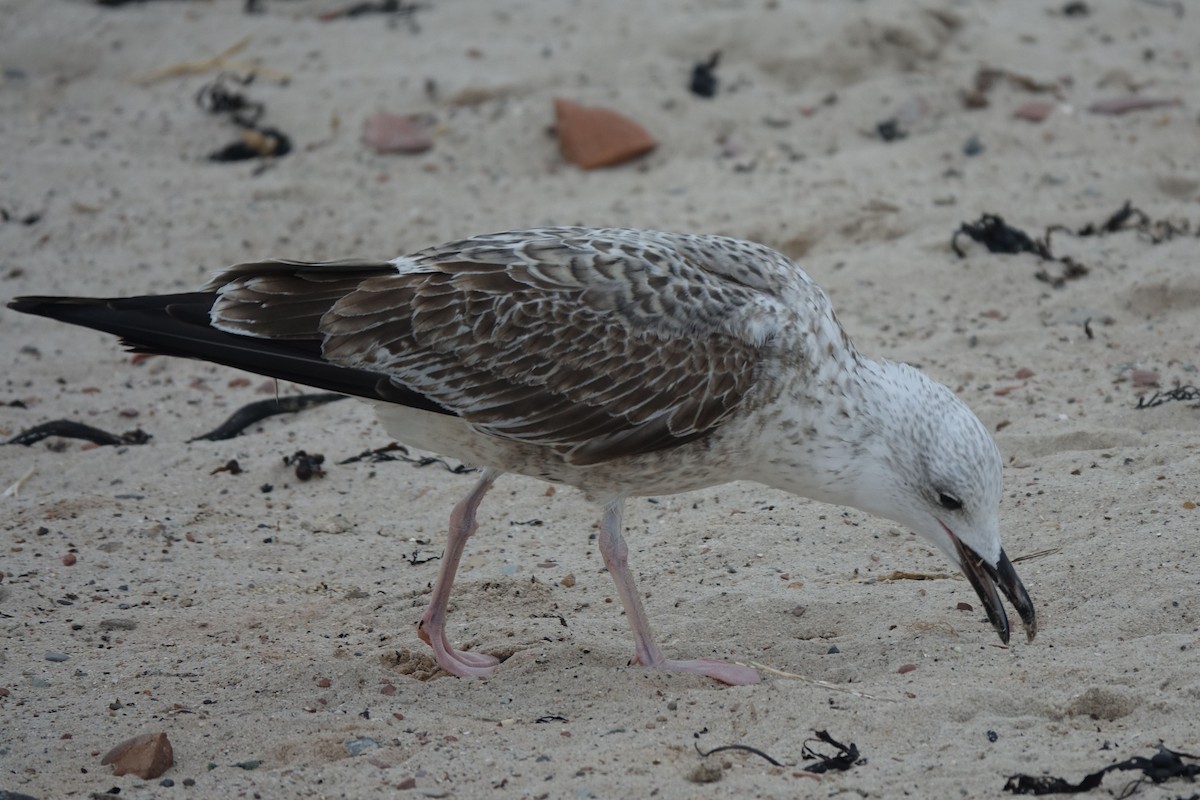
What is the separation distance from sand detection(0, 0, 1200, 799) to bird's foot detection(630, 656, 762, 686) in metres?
0.06

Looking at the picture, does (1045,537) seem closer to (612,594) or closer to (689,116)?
(612,594)

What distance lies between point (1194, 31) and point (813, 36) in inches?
121

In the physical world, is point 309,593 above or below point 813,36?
below

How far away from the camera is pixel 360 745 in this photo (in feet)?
13.9

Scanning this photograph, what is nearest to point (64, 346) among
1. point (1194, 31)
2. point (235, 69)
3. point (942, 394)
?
point (235, 69)

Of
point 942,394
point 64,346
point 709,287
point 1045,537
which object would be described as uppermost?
point 709,287

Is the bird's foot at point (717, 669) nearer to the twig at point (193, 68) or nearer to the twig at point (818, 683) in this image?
the twig at point (818, 683)

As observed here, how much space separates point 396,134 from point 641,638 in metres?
5.61

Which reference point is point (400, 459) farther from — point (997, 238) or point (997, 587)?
point (997, 238)

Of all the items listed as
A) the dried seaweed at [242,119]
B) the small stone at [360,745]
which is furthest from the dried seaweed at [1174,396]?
the dried seaweed at [242,119]

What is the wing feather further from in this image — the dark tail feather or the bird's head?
the bird's head

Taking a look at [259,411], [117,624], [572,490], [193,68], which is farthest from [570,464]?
[193,68]

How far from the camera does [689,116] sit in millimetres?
9492

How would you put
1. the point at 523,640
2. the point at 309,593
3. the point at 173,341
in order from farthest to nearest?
the point at 309,593 → the point at 523,640 → the point at 173,341
